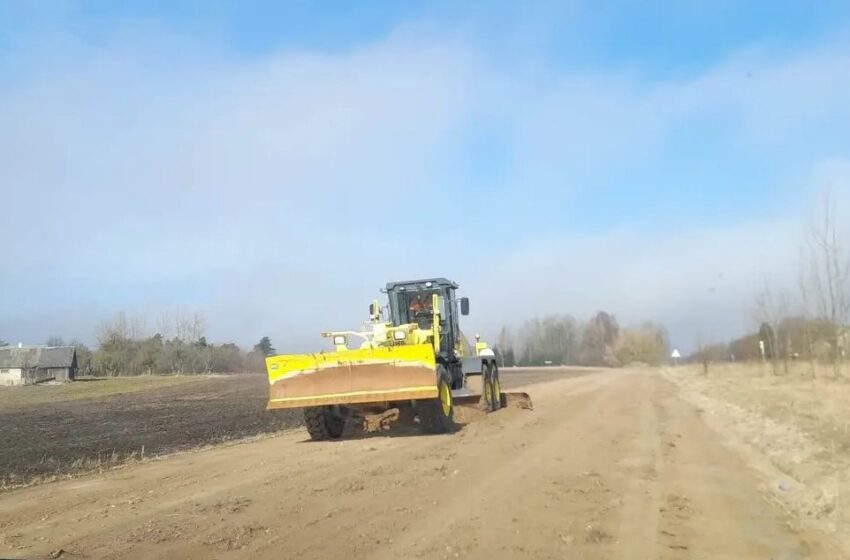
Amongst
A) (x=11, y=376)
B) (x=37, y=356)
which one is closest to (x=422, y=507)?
(x=11, y=376)

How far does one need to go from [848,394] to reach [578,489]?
62.8ft

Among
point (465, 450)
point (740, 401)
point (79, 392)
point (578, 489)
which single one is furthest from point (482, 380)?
point (79, 392)

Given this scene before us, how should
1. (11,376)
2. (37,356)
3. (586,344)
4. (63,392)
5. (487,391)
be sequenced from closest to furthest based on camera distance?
(487,391) < (63,392) < (11,376) < (37,356) < (586,344)

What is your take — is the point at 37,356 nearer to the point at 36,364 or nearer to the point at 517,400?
the point at 36,364

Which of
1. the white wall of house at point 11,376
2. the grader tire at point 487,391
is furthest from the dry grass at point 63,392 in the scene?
the grader tire at point 487,391

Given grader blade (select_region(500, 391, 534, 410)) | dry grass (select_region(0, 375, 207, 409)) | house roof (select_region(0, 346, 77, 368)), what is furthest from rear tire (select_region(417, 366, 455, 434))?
house roof (select_region(0, 346, 77, 368))

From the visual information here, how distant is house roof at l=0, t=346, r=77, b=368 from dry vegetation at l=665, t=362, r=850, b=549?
70428 mm

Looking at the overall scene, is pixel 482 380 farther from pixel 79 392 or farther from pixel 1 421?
pixel 79 392

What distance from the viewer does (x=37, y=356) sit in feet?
265

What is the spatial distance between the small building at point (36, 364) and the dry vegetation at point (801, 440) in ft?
226

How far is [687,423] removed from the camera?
65.6ft

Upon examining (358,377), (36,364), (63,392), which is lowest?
(63,392)

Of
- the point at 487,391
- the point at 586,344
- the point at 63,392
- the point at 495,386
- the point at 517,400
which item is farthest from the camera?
the point at 586,344

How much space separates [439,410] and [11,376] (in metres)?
74.4
